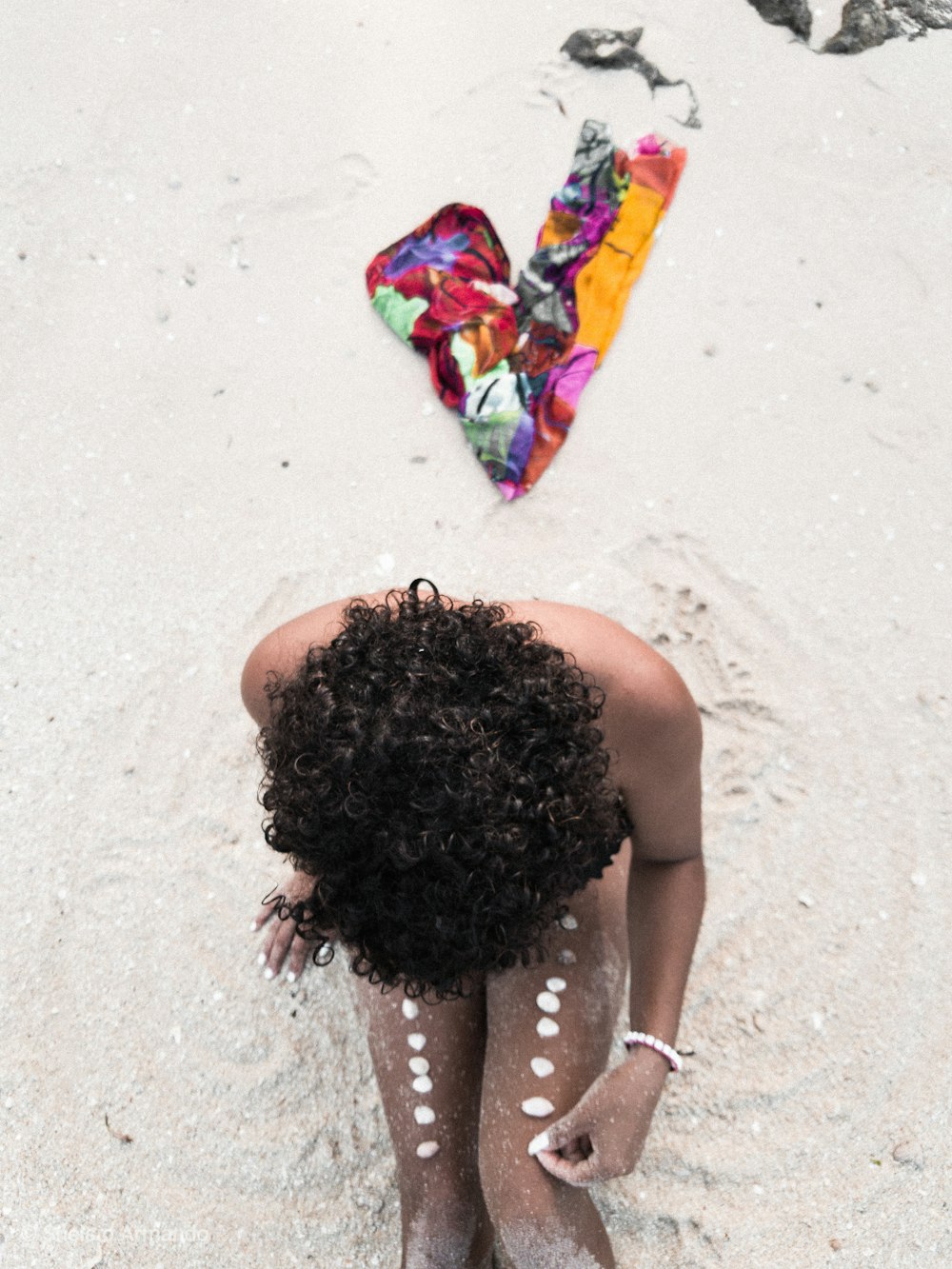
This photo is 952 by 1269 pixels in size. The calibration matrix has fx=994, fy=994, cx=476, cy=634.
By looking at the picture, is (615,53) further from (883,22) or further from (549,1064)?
(549,1064)

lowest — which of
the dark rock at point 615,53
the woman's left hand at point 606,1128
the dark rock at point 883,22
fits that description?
the woman's left hand at point 606,1128

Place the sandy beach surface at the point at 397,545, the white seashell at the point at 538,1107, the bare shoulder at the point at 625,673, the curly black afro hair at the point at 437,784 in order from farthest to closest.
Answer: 1. the sandy beach surface at the point at 397,545
2. the white seashell at the point at 538,1107
3. the bare shoulder at the point at 625,673
4. the curly black afro hair at the point at 437,784

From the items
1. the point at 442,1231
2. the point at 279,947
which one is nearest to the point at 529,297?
the point at 279,947

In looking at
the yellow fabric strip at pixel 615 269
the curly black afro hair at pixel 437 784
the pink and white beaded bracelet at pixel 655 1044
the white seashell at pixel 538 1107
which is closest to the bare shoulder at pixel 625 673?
the curly black afro hair at pixel 437 784

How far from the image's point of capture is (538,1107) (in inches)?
69.3

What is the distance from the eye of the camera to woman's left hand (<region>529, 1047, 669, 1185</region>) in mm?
1653

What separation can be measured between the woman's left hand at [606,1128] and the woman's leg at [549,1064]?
5 cm

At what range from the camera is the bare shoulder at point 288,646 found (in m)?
1.72

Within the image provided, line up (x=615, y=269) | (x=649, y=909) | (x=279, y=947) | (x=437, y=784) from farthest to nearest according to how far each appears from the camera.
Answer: (x=615, y=269) < (x=279, y=947) < (x=649, y=909) < (x=437, y=784)

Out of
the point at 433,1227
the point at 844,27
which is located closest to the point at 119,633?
the point at 433,1227

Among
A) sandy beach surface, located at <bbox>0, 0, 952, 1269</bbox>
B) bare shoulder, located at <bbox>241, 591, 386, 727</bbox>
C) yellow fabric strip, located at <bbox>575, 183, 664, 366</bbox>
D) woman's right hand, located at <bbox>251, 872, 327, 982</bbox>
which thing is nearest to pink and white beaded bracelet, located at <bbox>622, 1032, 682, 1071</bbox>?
sandy beach surface, located at <bbox>0, 0, 952, 1269</bbox>

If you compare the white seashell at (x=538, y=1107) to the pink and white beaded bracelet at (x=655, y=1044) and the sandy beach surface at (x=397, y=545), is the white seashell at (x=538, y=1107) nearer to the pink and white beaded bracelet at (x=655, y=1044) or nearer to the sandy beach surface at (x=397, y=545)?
the pink and white beaded bracelet at (x=655, y=1044)

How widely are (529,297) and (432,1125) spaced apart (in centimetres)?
209

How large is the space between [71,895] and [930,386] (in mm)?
2539
